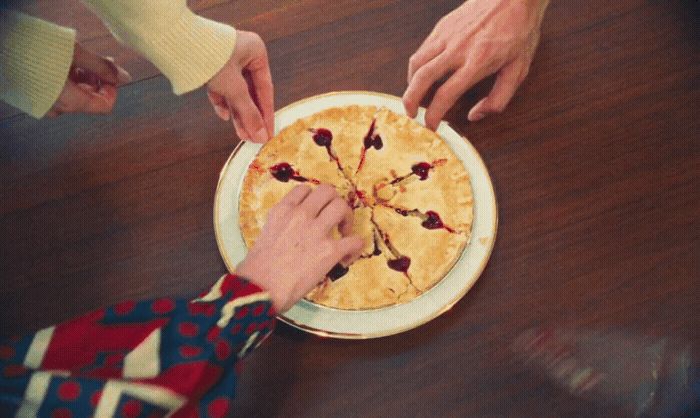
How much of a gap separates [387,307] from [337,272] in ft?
0.31

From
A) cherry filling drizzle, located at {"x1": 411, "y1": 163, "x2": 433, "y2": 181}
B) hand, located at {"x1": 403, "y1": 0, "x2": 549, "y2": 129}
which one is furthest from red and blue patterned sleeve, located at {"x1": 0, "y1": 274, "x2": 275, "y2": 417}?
hand, located at {"x1": 403, "y1": 0, "x2": 549, "y2": 129}

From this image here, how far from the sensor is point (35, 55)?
2.86ft

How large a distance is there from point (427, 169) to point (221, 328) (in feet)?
1.42

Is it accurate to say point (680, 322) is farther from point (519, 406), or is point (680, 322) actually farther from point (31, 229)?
point (31, 229)

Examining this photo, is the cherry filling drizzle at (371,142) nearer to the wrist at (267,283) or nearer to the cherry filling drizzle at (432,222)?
the cherry filling drizzle at (432,222)

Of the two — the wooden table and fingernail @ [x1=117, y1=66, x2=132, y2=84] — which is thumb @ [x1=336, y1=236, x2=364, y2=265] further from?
fingernail @ [x1=117, y1=66, x2=132, y2=84]

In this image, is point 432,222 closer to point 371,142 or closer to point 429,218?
point 429,218

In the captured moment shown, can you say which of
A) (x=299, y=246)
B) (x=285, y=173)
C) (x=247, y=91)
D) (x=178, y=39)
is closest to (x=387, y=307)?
(x=299, y=246)

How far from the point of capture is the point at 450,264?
84 cm

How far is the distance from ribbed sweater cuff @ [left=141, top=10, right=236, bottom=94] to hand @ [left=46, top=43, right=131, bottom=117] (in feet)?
0.46

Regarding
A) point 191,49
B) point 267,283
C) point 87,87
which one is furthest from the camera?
point 87,87


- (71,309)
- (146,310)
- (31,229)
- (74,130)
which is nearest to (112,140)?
(74,130)

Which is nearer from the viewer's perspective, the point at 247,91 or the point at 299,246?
the point at 299,246

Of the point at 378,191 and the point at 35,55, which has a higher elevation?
the point at 35,55
